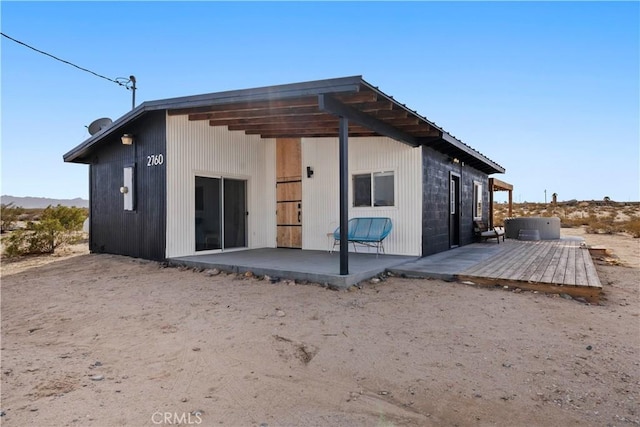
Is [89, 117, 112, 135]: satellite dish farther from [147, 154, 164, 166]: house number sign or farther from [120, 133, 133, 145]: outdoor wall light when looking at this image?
[147, 154, 164, 166]: house number sign

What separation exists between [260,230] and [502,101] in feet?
30.0

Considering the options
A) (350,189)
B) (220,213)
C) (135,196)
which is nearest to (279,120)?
(350,189)

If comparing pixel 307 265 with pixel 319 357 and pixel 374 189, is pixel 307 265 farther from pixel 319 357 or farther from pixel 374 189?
pixel 319 357

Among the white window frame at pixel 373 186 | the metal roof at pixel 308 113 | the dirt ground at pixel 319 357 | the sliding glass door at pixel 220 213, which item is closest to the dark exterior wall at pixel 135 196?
the metal roof at pixel 308 113

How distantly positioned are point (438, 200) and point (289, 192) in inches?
142

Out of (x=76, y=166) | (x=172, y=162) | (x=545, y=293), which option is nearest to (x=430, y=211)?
(x=545, y=293)

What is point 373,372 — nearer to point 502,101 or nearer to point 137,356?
point 137,356

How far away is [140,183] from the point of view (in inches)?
310

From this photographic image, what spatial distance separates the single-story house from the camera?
22.8 feet

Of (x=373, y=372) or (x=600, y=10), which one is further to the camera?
(x=600, y=10)

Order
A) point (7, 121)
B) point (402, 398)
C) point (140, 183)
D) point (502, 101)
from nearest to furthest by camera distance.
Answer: point (402, 398)
point (140, 183)
point (7, 121)
point (502, 101)

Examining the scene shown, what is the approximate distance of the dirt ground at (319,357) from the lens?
213 cm

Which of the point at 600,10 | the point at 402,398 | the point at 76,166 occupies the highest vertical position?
the point at 600,10

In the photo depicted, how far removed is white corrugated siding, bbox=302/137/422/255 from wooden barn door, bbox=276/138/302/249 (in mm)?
183
